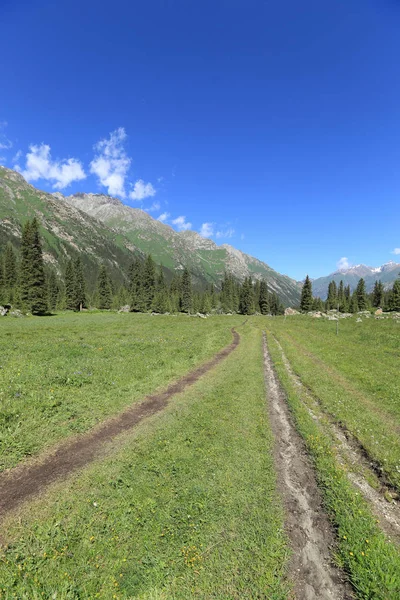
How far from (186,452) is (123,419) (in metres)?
4.18

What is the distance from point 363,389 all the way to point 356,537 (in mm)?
15230

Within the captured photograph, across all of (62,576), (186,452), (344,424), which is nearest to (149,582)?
(62,576)

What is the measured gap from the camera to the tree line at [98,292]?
6781 cm

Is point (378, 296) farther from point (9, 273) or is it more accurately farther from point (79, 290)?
point (9, 273)

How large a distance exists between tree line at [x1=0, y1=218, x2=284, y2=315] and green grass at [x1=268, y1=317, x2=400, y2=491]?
210 ft

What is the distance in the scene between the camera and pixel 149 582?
5.49 m

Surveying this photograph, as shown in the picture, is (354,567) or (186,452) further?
(186,452)

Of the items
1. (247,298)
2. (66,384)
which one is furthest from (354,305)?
(66,384)

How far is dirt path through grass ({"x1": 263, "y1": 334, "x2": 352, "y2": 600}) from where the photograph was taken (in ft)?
18.6

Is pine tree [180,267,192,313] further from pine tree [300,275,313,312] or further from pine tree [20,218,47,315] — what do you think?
pine tree [20,218,47,315]

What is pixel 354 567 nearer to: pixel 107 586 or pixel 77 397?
pixel 107 586

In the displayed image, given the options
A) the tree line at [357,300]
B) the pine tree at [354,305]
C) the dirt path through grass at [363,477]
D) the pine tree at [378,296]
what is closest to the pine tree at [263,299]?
the tree line at [357,300]

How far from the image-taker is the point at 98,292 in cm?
11850

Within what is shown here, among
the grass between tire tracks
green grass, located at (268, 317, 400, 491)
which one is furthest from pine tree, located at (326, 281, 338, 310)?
the grass between tire tracks
